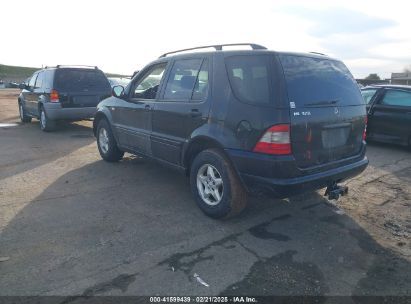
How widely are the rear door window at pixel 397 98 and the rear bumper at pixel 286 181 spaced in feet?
16.4

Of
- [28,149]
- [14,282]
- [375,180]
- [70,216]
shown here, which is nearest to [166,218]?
[70,216]

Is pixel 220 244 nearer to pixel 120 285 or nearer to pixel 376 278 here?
pixel 120 285

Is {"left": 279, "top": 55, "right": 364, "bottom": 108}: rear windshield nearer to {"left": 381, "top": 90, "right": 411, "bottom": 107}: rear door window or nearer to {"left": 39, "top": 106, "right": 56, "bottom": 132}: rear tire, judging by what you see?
{"left": 381, "top": 90, "right": 411, "bottom": 107}: rear door window

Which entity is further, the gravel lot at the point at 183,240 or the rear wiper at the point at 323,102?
the rear wiper at the point at 323,102

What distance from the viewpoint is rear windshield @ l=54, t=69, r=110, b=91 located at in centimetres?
993

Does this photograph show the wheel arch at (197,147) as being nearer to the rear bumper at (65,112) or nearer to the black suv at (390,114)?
the black suv at (390,114)

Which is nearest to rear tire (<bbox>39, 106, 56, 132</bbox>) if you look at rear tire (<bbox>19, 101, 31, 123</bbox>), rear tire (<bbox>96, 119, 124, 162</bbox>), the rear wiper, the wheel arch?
rear tire (<bbox>19, 101, 31, 123</bbox>)

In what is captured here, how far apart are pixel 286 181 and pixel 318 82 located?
1.15m

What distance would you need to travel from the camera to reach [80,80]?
33.4ft

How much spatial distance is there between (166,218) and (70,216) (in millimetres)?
1132

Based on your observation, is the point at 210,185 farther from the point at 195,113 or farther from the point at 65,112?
the point at 65,112

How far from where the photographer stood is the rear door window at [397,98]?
7980mm

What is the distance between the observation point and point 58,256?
11.1ft

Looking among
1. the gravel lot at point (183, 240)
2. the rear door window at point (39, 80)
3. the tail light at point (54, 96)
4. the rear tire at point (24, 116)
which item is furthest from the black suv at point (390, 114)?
the rear tire at point (24, 116)
